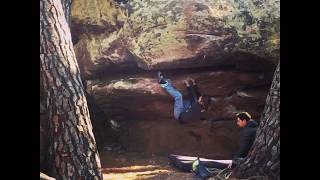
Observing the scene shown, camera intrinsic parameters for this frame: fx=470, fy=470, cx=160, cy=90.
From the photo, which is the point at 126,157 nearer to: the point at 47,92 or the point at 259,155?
the point at 47,92

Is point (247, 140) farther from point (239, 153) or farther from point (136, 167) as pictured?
point (136, 167)

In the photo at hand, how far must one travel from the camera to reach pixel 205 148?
10.4 feet

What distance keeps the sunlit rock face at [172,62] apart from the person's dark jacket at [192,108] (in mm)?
42

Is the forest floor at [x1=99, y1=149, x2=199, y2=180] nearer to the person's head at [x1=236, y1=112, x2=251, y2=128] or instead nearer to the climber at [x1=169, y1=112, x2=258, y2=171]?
the climber at [x1=169, y1=112, x2=258, y2=171]

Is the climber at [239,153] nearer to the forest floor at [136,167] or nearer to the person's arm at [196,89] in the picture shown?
the forest floor at [136,167]

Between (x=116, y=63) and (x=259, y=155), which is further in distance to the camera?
(x=116, y=63)

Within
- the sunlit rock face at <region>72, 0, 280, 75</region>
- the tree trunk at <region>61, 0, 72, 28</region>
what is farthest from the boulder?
the tree trunk at <region>61, 0, 72, 28</region>

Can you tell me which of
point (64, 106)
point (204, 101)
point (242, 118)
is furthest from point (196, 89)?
point (64, 106)

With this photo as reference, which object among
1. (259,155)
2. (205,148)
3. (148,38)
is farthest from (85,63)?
(259,155)

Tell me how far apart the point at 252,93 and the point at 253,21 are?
19.2 inches

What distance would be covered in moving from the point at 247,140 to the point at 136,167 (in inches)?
30.2
